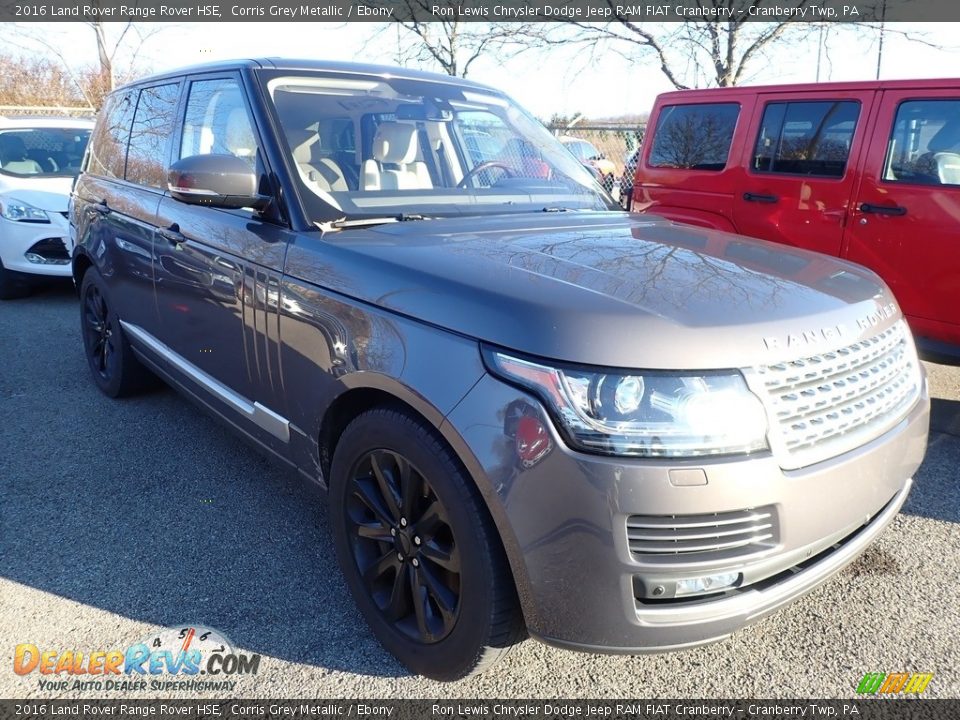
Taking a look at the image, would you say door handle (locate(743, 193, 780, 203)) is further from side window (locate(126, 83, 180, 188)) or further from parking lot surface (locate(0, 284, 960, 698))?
side window (locate(126, 83, 180, 188))

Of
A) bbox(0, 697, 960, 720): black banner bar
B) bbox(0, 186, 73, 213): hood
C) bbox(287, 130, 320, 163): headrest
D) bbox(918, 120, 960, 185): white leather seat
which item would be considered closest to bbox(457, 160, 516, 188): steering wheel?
bbox(287, 130, 320, 163): headrest

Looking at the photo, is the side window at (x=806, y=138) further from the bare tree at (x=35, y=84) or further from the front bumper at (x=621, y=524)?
the bare tree at (x=35, y=84)

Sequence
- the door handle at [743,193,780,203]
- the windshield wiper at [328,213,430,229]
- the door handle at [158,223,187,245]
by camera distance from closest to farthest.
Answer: the windshield wiper at [328,213,430,229] → the door handle at [158,223,187,245] → the door handle at [743,193,780,203]

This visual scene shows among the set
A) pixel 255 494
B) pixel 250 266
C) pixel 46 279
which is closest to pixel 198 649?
pixel 255 494

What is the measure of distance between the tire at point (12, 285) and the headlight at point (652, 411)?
24.2 ft

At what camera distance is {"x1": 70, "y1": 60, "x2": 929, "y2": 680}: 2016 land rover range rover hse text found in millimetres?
1702

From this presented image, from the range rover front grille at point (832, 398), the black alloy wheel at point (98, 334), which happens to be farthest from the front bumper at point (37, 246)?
the range rover front grille at point (832, 398)

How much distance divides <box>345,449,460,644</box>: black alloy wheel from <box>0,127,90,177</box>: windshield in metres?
6.79

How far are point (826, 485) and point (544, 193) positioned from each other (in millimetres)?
1845

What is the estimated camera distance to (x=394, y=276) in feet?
6.88

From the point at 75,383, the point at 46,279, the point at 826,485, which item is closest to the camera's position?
the point at 826,485

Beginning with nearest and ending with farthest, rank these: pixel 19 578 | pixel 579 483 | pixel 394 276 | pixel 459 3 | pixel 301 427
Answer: pixel 579 483 < pixel 394 276 < pixel 301 427 < pixel 19 578 < pixel 459 3

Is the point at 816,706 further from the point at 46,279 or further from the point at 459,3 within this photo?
the point at 459,3

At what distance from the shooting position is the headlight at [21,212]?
275 inches
